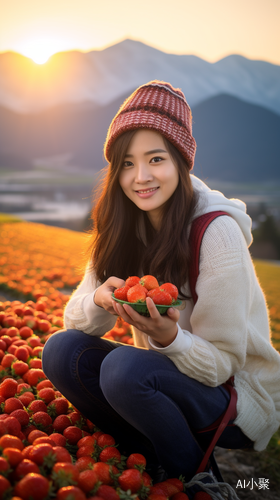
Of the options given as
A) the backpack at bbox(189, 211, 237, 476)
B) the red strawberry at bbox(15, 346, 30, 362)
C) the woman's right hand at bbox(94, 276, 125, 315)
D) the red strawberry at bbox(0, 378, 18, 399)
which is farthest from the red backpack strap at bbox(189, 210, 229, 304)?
the red strawberry at bbox(15, 346, 30, 362)

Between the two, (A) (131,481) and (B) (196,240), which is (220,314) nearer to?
(B) (196,240)

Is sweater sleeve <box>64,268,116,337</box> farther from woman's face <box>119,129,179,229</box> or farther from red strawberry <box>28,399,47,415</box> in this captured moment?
woman's face <box>119,129,179,229</box>

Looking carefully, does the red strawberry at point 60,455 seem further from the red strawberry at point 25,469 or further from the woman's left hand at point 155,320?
the woman's left hand at point 155,320

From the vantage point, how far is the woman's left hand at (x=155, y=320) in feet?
5.54

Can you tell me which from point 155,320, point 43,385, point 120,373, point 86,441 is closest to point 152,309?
point 155,320

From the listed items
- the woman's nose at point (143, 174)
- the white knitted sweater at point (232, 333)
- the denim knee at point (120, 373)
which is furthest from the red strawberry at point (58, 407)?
the woman's nose at point (143, 174)

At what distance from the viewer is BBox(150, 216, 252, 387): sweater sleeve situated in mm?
1876

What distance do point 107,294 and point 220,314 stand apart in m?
0.59

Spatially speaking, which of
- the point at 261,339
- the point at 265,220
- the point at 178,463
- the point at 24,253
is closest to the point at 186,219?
the point at 261,339

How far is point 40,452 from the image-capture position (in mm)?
1457

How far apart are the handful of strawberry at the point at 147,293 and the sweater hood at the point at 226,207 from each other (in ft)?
1.83

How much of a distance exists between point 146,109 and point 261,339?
1.40m

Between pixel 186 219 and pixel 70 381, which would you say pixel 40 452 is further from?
pixel 186 219

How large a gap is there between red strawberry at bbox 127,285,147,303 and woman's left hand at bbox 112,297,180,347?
5 centimetres
